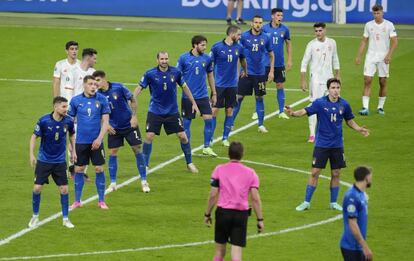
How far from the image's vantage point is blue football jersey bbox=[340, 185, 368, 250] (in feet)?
50.2

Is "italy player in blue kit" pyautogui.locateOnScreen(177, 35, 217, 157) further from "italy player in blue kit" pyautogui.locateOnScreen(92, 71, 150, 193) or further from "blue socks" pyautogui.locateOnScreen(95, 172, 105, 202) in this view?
"blue socks" pyautogui.locateOnScreen(95, 172, 105, 202)

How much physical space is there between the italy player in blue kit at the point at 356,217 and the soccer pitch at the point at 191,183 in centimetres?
285

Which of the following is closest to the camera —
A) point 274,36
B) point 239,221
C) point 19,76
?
point 239,221

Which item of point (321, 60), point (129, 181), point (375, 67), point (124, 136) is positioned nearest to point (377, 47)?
point (375, 67)

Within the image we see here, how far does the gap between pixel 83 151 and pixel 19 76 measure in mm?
15386

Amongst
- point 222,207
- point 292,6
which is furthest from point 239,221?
point 292,6

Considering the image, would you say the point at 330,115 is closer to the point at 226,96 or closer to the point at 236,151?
the point at 236,151

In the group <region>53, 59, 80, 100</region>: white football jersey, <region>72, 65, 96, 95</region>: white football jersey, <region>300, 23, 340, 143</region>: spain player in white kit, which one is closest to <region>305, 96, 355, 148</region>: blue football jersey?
<region>72, 65, 96, 95</region>: white football jersey

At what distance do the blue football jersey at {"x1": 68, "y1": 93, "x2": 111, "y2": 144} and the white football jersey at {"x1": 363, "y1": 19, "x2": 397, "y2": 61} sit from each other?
10.8 m

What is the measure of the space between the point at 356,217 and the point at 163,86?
345 inches

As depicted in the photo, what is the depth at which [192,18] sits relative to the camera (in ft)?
149

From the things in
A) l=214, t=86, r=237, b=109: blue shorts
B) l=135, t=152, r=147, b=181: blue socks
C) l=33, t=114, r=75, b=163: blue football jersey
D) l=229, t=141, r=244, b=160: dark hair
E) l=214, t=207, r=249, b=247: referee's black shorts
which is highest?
l=229, t=141, r=244, b=160: dark hair

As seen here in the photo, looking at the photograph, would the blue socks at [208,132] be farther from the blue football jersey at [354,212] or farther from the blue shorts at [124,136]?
the blue football jersey at [354,212]

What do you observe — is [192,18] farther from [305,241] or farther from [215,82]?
[305,241]
